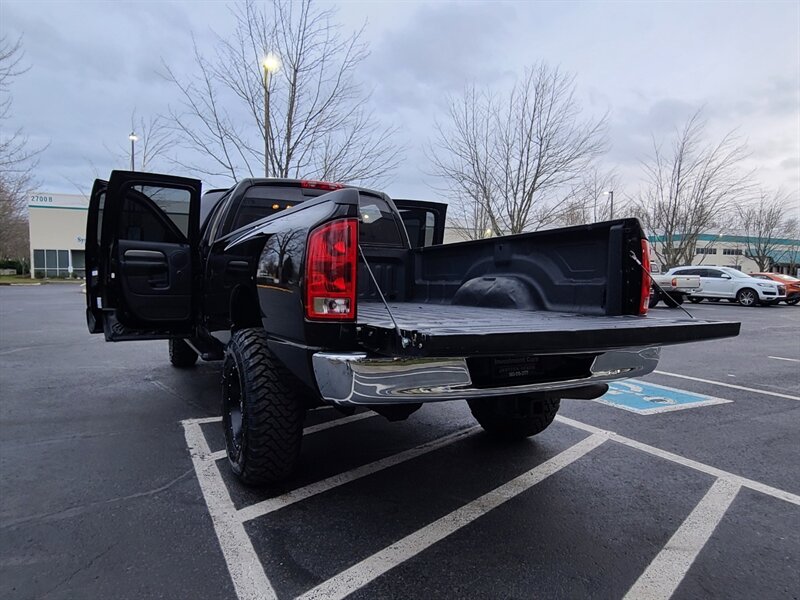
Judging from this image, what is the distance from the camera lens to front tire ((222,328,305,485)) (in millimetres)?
2832

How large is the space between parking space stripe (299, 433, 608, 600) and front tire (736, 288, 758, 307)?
21232 mm

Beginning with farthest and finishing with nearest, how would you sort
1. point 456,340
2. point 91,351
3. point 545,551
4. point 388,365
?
1. point 91,351
2. point 545,551
3. point 388,365
4. point 456,340

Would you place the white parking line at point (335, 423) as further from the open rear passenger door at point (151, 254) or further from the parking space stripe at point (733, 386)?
the parking space stripe at point (733, 386)

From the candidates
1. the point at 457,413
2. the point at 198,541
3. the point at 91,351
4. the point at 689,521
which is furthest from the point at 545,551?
the point at 91,351

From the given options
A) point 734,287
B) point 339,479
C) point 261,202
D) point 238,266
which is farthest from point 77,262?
point 339,479

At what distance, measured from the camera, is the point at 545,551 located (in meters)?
2.46

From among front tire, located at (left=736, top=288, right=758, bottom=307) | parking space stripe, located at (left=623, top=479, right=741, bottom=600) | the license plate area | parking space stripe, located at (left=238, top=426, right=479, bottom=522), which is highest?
the license plate area

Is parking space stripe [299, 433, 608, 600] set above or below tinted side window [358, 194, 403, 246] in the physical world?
below

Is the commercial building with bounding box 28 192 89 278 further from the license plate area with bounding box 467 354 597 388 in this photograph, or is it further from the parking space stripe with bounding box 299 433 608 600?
the license plate area with bounding box 467 354 597 388

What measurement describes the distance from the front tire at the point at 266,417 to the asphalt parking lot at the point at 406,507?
210 mm

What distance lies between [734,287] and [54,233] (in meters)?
50.5

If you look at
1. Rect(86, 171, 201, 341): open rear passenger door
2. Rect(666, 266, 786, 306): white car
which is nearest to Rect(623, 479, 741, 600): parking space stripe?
Rect(86, 171, 201, 341): open rear passenger door

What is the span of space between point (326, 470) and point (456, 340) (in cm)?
189

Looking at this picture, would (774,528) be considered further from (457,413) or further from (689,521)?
(457,413)
